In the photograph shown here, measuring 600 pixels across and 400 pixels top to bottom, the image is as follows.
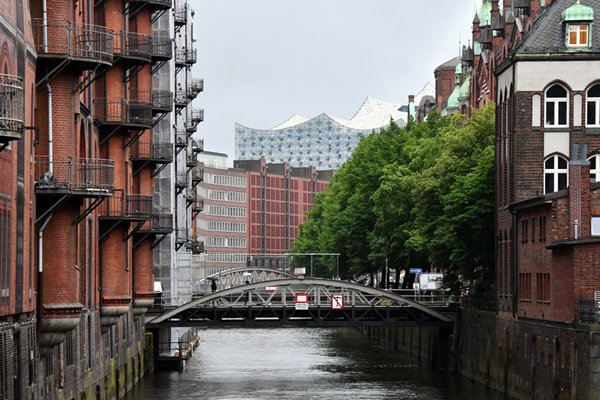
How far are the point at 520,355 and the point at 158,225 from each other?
57.6 feet

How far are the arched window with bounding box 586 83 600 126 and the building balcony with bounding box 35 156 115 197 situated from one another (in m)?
29.2

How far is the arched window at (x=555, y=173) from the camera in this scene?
70.6 meters

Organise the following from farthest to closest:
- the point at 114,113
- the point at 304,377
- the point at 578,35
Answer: the point at 304,377, the point at 578,35, the point at 114,113

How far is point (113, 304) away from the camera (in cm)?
6025

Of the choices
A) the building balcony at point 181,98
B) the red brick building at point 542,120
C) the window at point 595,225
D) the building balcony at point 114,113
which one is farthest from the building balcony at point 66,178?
the building balcony at point 181,98

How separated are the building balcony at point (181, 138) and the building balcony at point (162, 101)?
16895 mm

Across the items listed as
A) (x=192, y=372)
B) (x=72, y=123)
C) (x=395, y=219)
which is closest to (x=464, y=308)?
(x=192, y=372)

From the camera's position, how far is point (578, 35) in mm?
70438

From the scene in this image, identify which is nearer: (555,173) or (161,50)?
(555,173)

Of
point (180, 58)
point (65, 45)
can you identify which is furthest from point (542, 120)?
point (180, 58)

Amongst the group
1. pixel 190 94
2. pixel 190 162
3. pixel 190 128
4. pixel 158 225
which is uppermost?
pixel 190 94

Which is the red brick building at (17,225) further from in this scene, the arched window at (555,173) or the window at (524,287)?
the arched window at (555,173)

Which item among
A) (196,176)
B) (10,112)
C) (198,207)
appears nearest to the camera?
(10,112)

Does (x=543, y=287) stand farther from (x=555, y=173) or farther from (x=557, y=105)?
(x=557, y=105)
